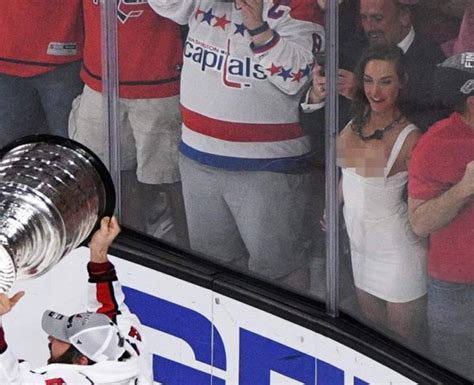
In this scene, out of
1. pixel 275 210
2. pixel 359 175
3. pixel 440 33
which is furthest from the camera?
pixel 275 210

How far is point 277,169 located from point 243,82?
236 mm

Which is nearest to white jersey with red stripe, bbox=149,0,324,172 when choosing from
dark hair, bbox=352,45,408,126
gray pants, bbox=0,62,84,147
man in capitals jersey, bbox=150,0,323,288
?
man in capitals jersey, bbox=150,0,323,288

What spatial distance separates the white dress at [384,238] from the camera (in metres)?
3.23

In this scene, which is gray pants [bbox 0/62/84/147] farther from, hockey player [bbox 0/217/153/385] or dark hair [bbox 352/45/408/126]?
dark hair [bbox 352/45/408/126]

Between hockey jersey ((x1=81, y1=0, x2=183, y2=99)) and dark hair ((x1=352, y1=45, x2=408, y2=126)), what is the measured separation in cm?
57

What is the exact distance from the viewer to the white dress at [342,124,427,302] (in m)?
3.23

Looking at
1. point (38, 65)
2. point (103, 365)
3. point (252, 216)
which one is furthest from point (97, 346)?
point (38, 65)

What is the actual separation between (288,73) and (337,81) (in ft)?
0.48

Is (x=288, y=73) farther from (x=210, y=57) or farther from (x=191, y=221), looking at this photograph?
(x=191, y=221)

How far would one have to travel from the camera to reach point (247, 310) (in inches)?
142

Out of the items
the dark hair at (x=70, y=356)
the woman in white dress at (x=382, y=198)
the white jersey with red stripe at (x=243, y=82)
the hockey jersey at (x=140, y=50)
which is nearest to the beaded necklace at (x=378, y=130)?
the woman in white dress at (x=382, y=198)

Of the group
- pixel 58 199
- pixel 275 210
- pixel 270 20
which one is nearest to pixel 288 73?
pixel 270 20

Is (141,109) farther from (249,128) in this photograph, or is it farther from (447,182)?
(447,182)

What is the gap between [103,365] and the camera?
123 inches
